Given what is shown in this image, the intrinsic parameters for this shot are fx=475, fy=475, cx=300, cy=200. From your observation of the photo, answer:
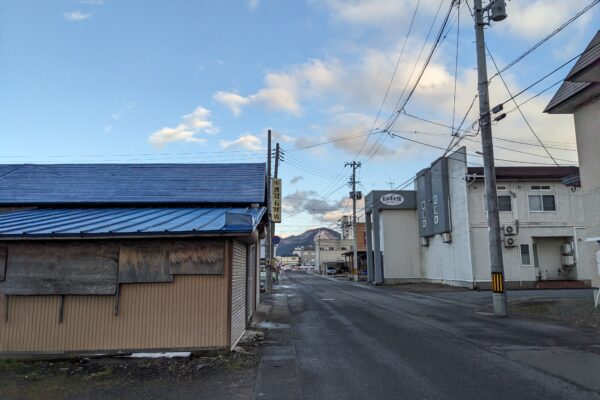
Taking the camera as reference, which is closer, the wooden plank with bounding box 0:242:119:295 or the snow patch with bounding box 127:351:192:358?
the snow patch with bounding box 127:351:192:358

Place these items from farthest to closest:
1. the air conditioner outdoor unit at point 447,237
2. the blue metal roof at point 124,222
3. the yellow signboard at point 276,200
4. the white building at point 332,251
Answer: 1. the white building at point 332,251
2. the air conditioner outdoor unit at point 447,237
3. the yellow signboard at point 276,200
4. the blue metal roof at point 124,222

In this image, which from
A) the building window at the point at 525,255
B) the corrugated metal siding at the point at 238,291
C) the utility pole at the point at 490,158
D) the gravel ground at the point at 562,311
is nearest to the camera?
the corrugated metal siding at the point at 238,291

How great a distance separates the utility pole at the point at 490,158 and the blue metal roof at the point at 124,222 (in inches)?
349

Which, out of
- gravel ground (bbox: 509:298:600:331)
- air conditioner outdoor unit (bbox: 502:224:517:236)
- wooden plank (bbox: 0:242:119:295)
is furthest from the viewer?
air conditioner outdoor unit (bbox: 502:224:517:236)

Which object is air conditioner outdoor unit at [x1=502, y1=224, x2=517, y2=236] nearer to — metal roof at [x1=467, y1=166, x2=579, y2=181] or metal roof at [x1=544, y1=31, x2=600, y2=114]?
metal roof at [x1=467, y1=166, x2=579, y2=181]

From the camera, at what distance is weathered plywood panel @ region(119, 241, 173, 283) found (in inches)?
389

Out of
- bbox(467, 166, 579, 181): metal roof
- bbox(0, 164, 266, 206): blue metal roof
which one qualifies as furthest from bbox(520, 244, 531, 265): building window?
bbox(0, 164, 266, 206): blue metal roof

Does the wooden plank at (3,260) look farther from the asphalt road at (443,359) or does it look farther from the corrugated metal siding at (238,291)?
the asphalt road at (443,359)

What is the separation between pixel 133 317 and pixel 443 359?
20.5 ft

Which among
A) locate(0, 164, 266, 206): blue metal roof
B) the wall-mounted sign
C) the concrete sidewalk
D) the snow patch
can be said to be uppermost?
the wall-mounted sign

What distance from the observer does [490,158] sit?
17.5m

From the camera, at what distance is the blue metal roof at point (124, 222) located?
9.66 m

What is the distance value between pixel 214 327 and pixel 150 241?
88.5 inches

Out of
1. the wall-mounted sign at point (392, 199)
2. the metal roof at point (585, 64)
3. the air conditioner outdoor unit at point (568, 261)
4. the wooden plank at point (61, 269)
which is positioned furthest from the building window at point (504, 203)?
the wooden plank at point (61, 269)
